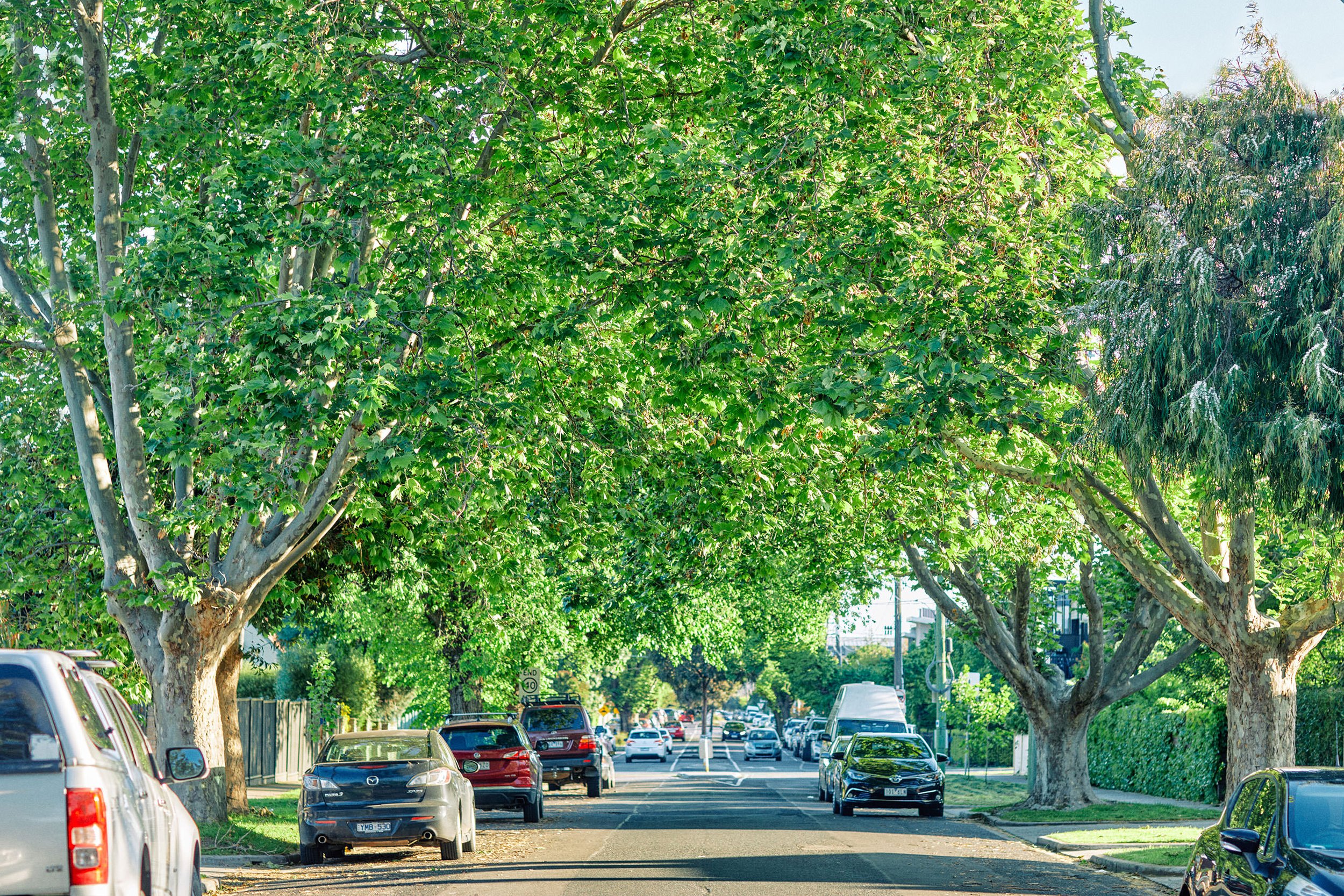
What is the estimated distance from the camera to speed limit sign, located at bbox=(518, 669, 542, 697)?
39344 mm

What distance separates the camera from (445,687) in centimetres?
3628

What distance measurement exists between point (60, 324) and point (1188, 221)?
1220 centimetres

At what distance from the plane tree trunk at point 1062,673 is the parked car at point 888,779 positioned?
2.59 m

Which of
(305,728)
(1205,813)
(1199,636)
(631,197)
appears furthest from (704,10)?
(305,728)

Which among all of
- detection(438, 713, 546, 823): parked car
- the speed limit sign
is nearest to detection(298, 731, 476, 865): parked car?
detection(438, 713, 546, 823): parked car

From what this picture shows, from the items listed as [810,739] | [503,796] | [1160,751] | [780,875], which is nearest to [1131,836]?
[780,875]

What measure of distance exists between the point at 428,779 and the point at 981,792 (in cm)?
2326

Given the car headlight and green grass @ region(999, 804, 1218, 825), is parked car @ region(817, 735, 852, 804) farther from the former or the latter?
the car headlight

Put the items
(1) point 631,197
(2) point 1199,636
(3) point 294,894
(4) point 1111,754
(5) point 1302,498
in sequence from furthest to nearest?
1. (4) point 1111,754
2. (2) point 1199,636
3. (1) point 631,197
4. (3) point 294,894
5. (5) point 1302,498

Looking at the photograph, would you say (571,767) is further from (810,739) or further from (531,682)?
(810,739)

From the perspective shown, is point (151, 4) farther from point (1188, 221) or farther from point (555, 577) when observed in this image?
point (555, 577)

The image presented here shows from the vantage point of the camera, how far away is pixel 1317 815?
830 centimetres

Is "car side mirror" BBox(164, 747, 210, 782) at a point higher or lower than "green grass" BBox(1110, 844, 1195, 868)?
higher

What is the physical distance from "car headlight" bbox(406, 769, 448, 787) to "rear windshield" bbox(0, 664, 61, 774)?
393 inches
